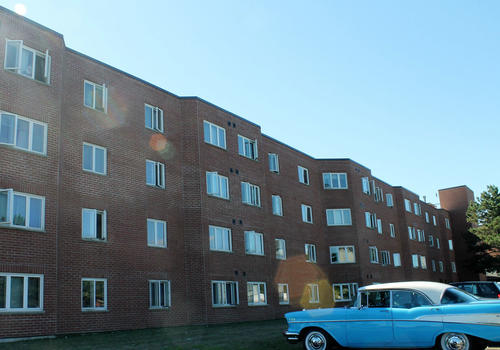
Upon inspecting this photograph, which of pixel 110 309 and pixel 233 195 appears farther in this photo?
pixel 233 195

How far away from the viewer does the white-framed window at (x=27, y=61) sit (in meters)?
18.4

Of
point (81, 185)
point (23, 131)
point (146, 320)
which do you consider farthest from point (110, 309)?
point (23, 131)

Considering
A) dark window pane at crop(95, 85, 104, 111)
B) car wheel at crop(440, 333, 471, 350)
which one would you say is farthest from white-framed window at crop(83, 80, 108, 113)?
car wheel at crop(440, 333, 471, 350)

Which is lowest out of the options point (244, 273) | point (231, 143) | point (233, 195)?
point (244, 273)

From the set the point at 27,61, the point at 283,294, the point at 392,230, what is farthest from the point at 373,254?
the point at 27,61

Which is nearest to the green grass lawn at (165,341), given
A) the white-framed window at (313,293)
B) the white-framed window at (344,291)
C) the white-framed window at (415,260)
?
the white-framed window at (313,293)

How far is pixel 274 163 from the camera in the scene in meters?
33.7

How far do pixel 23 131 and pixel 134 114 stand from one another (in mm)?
6126

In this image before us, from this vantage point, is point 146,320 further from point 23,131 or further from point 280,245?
point 280,245

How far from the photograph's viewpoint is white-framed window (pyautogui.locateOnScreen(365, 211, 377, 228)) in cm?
4028

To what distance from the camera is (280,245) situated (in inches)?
1268

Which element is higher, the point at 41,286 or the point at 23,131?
the point at 23,131

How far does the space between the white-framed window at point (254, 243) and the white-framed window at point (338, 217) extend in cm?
942

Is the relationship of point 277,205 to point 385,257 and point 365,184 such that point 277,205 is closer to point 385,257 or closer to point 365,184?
point 365,184
